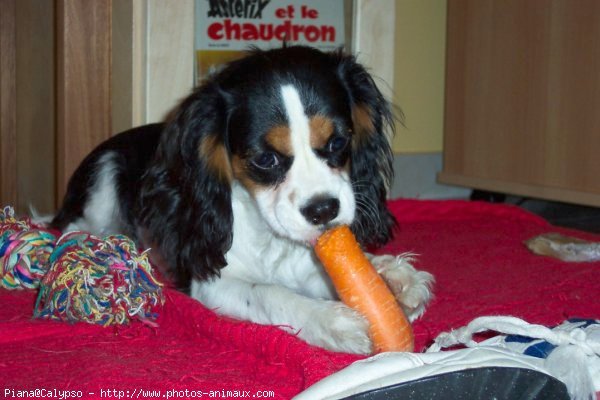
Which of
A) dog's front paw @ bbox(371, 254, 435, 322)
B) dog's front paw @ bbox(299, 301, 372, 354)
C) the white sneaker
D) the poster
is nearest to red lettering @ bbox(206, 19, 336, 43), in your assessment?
the poster

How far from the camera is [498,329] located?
4.88 ft

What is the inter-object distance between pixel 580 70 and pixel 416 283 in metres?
1.94

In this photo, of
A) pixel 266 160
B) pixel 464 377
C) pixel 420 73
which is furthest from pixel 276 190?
pixel 420 73

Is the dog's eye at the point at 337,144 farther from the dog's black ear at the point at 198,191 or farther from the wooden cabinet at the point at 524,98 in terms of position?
the wooden cabinet at the point at 524,98

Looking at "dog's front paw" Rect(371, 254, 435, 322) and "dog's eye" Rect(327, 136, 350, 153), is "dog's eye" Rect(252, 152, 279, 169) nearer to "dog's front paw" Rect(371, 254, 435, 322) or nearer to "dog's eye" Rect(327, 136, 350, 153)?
"dog's eye" Rect(327, 136, 350, 153)

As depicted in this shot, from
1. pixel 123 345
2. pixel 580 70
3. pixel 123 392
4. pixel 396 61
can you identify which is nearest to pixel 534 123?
pixel 580 70

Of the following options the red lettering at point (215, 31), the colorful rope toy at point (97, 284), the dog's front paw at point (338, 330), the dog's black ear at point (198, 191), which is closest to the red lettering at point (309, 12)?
the red lettering at point (215, 31)

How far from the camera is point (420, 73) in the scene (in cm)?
439

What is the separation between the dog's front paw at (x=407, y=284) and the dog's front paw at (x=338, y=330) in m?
0.28

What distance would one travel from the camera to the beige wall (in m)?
4.30

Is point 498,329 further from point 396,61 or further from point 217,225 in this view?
point 396,61

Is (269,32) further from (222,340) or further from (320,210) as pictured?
(222,340)

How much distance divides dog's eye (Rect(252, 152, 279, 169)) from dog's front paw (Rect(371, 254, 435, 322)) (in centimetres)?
42

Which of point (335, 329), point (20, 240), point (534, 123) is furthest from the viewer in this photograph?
point (534, 123)
